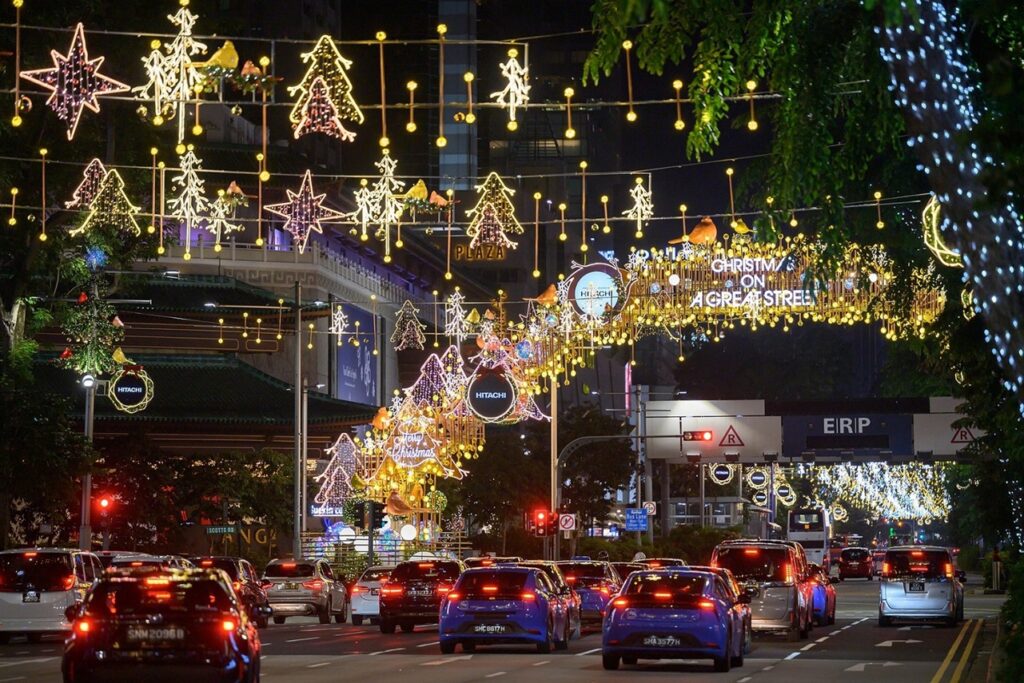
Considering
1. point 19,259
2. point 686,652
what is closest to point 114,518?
point 19,259

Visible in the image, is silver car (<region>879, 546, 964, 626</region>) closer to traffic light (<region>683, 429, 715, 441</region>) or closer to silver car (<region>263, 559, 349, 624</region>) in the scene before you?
silver car (<region>263, 559, 349, 624</region>)

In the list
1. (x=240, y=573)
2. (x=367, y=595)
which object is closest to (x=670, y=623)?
(x=240, y=573)

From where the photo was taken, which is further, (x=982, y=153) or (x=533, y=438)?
(x=533, y=438)

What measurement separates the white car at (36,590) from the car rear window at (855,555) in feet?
231

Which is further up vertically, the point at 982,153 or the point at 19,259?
the point at 19,259

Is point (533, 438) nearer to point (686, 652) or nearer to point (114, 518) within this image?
point (114, 518)

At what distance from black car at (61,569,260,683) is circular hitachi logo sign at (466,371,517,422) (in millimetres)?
31852

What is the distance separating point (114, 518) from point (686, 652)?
1188 inches

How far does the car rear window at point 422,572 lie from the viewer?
124 feet

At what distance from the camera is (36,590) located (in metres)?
32.2

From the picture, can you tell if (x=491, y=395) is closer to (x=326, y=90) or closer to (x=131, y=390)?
(x=131, y=390)

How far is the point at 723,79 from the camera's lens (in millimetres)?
13391

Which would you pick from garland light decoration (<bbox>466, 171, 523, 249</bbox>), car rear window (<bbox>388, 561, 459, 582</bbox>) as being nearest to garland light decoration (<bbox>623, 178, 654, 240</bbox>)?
garland light decoration (<bbox>466, 171, 523, 249</bbox>)

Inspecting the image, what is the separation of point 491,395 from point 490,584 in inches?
784
